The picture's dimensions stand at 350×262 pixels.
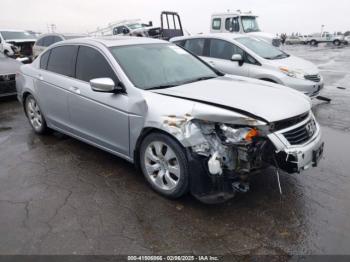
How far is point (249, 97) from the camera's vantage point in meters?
3.23

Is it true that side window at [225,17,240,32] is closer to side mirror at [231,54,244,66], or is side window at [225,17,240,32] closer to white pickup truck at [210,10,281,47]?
white pickup truck at [210,10,281,47]

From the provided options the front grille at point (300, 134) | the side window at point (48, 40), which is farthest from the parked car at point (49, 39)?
the front grille at point (300, 134)

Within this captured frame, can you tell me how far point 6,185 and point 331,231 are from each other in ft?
11.5

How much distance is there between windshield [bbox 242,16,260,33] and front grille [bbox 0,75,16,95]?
34.9ft

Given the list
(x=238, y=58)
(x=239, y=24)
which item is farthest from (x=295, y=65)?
(x=239, y=24)

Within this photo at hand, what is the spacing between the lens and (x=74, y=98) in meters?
4.16

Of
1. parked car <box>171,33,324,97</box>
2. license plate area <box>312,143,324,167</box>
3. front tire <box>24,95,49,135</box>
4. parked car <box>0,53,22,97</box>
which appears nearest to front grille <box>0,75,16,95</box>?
parked car <box>0,53,22,97</box>

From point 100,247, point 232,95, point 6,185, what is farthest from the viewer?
point 6,185

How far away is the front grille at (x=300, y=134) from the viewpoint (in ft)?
9.92

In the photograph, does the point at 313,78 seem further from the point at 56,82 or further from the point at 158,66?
the point at 56,82

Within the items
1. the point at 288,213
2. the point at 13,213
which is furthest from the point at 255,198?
the point at 13,213

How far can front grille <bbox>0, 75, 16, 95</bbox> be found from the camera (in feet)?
25.2

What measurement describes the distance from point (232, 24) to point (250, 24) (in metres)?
0.98

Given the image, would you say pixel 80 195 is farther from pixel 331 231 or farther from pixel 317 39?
pixel 317 39
